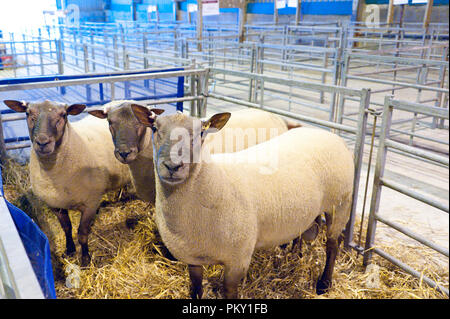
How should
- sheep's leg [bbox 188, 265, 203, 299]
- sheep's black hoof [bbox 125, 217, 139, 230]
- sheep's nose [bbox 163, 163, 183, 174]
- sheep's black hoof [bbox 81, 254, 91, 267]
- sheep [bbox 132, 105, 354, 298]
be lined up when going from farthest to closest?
1. sheep's black hoof [bbox 125, 217, 139, 230]
2. sheep's black hoof [bbox 81, 254, 91, 267]
3. sheep's leg [bbox 188, 265, 203, 299]
4. sheep [bbox 132, 105, 354, 298]
5. sheep's nose [bbox 163, 163, 183, 174]

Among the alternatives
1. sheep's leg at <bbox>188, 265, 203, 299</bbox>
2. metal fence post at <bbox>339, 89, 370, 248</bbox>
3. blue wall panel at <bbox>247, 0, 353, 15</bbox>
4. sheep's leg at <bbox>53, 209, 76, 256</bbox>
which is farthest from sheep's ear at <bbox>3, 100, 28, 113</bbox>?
blue wall panel at <bbox>247, 0, 353, 15</bbox>

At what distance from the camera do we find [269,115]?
3523mm

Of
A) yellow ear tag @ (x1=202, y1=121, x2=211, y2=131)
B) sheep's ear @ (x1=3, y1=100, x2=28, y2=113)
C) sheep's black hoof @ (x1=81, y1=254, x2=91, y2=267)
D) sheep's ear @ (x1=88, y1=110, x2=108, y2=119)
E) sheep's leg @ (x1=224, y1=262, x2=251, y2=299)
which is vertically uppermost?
yellow ear tag @ (x1=202, y1=121, x2=211, y2=131)

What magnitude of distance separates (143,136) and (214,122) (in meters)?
0.83

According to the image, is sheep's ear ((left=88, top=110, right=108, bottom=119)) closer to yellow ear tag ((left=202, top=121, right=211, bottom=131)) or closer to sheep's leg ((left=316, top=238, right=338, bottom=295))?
yellow ear tag ((left=202, top=121, right=211, bottom=131))

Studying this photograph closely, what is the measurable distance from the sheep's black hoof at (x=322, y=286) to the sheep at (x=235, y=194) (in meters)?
0.01

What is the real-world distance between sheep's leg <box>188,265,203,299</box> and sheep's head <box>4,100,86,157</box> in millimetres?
1224

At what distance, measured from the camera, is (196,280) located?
7.97 feet

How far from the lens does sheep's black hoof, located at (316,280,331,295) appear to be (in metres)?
2.71

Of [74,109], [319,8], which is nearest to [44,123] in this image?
[74,109]

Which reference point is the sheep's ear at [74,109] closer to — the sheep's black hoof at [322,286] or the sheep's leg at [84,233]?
the sheep's leg at [84,233]

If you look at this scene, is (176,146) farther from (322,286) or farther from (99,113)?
(322,286)

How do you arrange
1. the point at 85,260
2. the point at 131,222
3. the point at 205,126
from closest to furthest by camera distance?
1. the point at 205,126
2. the point at 85,260
3. the point at 131,222
